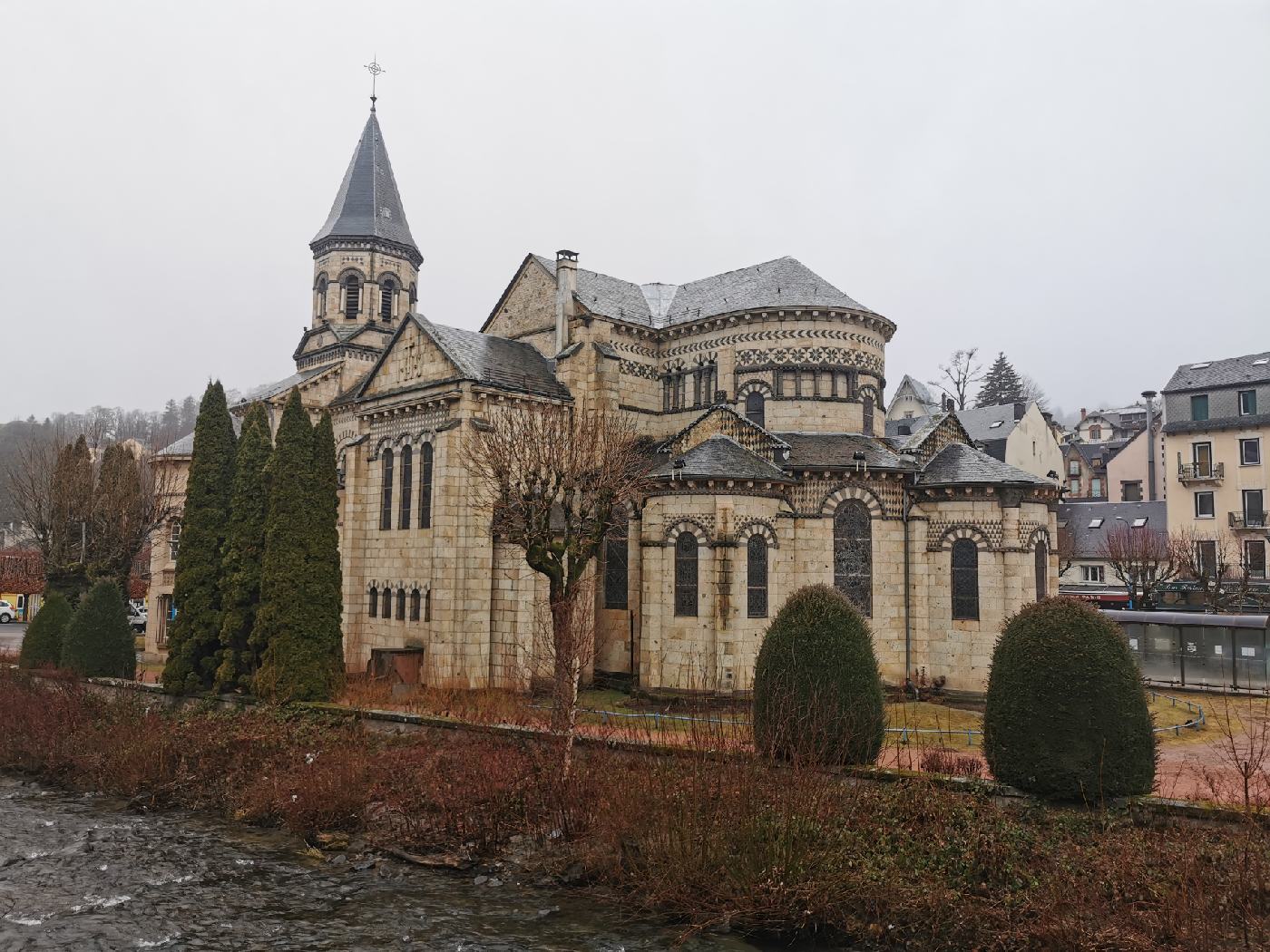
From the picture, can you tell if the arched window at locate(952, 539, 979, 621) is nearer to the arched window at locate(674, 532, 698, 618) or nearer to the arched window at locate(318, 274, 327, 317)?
the arched window at locate(674, 532, 698, 618)

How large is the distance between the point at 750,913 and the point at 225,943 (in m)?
7.20

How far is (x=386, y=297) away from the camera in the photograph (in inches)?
1645

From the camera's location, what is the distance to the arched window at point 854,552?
2744 centimetres

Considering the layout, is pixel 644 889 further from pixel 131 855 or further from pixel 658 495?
pixel 658 495

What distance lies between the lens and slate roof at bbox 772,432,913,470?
2725 centimetres

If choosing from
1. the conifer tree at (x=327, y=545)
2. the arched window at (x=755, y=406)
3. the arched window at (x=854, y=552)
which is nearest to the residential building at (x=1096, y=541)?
the arched window at (x=854, y=552)

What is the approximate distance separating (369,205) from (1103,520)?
43413 mm

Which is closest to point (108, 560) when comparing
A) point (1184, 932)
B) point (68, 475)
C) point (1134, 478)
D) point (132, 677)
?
point (68, 475)

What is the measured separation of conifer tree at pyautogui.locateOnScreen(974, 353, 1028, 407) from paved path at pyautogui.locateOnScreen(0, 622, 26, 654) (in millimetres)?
74817

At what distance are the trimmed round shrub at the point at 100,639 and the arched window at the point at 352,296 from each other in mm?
17372

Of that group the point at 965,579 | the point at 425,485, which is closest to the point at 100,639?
the point at 425,485

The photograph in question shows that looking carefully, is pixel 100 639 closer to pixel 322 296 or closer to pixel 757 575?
pixel 322 296

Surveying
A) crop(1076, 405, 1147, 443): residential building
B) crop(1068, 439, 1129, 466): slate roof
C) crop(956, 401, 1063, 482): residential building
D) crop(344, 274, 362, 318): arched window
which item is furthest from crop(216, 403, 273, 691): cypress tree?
crop(1076, 405, 1147, 443): residential building

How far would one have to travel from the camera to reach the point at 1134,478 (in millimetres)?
63031
